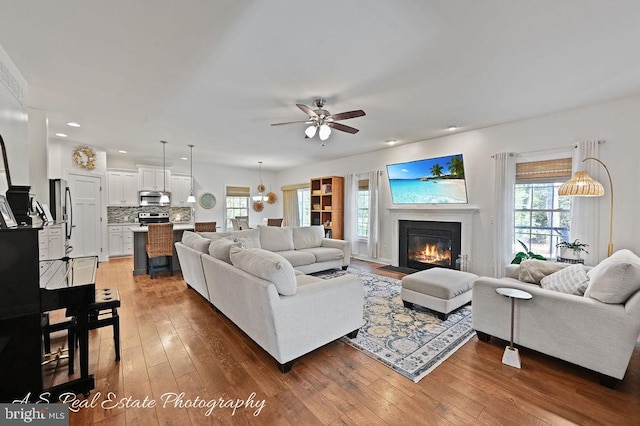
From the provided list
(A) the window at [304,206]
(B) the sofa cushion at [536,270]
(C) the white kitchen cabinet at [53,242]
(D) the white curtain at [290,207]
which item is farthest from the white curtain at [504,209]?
(C) the white kitchen cabinet at [53,242]

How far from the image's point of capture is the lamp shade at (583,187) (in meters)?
3.12

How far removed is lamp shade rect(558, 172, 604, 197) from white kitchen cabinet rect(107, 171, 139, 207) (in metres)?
8.92

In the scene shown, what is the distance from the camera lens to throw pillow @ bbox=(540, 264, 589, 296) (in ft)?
7.48

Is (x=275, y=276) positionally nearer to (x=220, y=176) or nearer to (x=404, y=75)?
(x=404, y=75)

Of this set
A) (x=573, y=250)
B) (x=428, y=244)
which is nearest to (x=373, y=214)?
(x=428, y=244)

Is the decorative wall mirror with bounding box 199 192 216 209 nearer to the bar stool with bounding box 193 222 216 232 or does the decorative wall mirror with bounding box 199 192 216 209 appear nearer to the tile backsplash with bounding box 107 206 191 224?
the tile backsplash with bounding box 107 206 191 224

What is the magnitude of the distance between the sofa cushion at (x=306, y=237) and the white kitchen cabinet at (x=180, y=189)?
Result: 4.17 meters

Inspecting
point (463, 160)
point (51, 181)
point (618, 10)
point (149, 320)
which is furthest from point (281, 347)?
point (51, 181)

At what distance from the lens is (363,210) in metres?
6.71

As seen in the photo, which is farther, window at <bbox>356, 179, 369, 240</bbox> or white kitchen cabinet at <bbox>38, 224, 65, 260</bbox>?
window at <bbox>356, 179, 369, 240</bbox>

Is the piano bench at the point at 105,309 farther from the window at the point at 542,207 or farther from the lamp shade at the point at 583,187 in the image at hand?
the window at the point at 542,207

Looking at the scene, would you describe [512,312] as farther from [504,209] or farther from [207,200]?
[207,200]

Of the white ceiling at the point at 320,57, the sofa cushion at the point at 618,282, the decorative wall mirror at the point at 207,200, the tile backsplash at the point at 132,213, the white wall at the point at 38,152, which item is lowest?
the sofa cushion at the point at 618,282

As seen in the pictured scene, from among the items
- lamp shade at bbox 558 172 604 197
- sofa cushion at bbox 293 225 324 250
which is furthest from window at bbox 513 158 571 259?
sofa cushion at bbox 293 225 324 250
